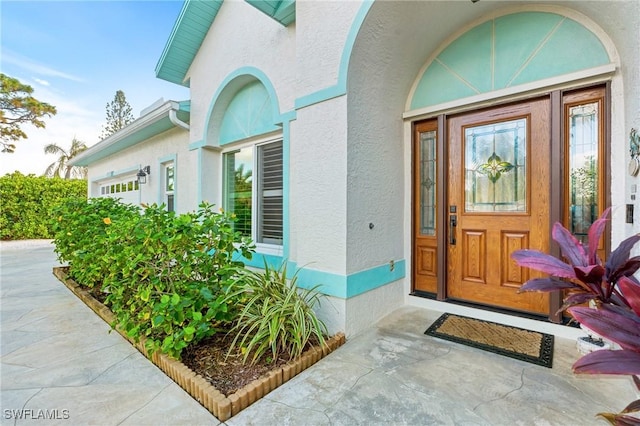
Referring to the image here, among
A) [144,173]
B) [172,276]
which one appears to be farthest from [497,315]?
[144,173]

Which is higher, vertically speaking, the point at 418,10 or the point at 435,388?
the point at 418,10

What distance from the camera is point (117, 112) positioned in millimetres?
25531

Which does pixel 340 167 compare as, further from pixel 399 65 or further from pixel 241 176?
pixel 241 176

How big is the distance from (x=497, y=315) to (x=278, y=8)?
4.79 meters

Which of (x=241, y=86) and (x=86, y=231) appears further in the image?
(x=241, y=86)

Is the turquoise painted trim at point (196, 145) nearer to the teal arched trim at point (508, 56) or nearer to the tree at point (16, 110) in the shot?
the teal arched trim at point (508, 56)

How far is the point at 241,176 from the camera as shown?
18.5 ft

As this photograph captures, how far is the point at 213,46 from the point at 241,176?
2.61m

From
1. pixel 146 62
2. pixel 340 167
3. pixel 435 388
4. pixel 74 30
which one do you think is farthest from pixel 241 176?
pixel 146 62

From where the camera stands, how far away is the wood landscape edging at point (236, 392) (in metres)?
2.05

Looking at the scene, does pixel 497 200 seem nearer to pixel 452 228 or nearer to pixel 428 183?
pixel 452 228

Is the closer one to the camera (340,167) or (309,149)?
(340,167)

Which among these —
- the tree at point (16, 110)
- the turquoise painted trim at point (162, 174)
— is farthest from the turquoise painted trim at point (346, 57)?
the tree at point (16, 110)

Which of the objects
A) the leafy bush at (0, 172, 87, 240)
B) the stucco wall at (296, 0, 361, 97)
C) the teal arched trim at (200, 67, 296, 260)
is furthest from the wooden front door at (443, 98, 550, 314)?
the leafy bush at (0, 172, 87, 240)
